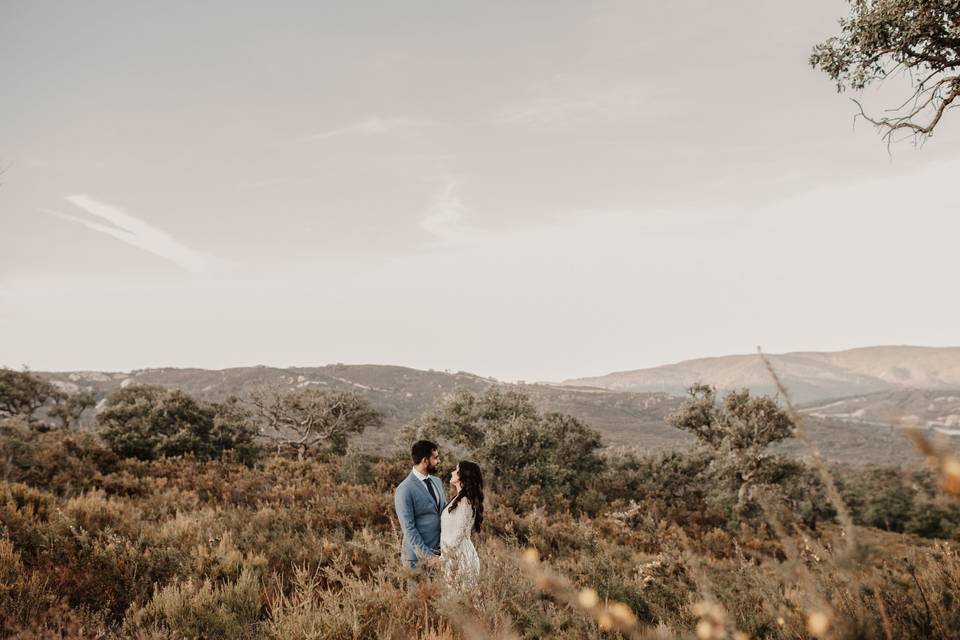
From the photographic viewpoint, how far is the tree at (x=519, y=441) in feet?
63.7

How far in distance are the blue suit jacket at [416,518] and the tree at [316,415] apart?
77.0 ft

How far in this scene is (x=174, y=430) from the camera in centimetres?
2052

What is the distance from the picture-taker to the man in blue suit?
5902 mm

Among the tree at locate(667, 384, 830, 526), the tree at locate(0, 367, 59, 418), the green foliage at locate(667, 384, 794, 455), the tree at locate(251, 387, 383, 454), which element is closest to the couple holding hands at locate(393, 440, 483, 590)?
the tree at locate(667, 384, 830, 526)

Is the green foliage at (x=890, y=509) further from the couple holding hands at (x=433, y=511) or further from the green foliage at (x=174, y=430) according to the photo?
the green foliage at (x=174, y=430)

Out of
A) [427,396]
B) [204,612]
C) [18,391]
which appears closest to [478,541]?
[204,612]

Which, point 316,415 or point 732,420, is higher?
point 316,415

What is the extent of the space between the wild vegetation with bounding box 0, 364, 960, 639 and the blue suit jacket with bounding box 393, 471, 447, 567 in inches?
12.4

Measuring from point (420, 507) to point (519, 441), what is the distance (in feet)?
51.0

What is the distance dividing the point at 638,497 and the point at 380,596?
18.7m

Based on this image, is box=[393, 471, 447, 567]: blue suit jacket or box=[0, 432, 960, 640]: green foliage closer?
box=[0, 432, 960, 640]: green foliage

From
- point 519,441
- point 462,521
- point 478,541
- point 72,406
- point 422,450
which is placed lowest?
point 519,441

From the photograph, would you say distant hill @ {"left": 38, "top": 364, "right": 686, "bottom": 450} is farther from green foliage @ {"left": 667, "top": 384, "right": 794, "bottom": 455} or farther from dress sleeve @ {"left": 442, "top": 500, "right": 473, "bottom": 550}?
dress sleeve @ {"left": 442, "top": 500, "right": 473, "bottom": 550}

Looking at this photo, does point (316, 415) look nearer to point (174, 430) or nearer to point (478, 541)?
point (174, 430)
